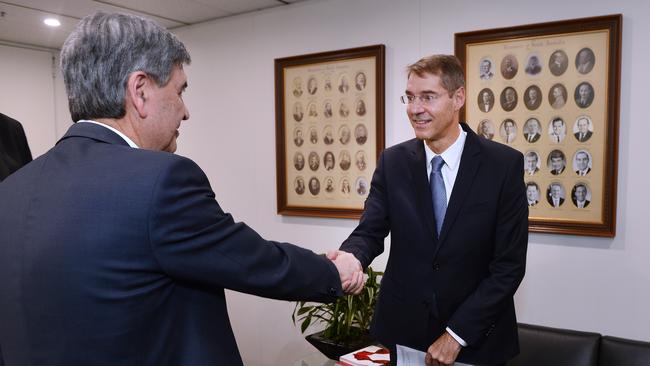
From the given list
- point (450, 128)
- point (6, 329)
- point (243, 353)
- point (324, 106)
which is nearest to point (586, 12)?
point (450, 128)

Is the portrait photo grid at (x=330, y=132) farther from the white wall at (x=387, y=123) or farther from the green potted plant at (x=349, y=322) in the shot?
the green potted plant at (x=349, y=322)

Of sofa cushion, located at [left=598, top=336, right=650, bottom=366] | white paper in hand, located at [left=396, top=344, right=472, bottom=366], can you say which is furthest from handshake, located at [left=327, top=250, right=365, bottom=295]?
sofa cushion, located at [left=598, top=336, right=650, bottom=366]

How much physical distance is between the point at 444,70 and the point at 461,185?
44 cm

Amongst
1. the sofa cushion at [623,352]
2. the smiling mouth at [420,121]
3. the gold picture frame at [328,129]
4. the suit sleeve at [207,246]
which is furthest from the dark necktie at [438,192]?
the gold picture frame at [328,129]

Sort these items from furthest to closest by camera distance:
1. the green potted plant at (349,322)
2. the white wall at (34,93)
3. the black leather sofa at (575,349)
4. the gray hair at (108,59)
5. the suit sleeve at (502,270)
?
the white wall at (34,93), the green potted plant at (349,322), the black leather sofa at (575,349), the suit sleeve at (502,270), the gray hair at (108,59)

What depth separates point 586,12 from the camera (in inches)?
97.3

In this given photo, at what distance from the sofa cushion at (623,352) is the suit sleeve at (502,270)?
0.75 metres

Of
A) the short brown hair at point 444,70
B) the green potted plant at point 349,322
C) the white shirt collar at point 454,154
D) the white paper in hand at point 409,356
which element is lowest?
the green potted plant at point 349,322

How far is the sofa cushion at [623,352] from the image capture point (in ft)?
7.08

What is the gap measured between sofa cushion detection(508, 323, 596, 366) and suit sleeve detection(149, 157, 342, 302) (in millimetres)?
1640

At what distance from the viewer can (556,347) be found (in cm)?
234

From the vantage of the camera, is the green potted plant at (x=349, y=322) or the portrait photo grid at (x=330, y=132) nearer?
the green potted plant at (x=349, y=322)


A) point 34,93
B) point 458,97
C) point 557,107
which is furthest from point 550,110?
point 34,93

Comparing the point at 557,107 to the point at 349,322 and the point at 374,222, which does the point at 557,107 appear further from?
the point at 349,322
